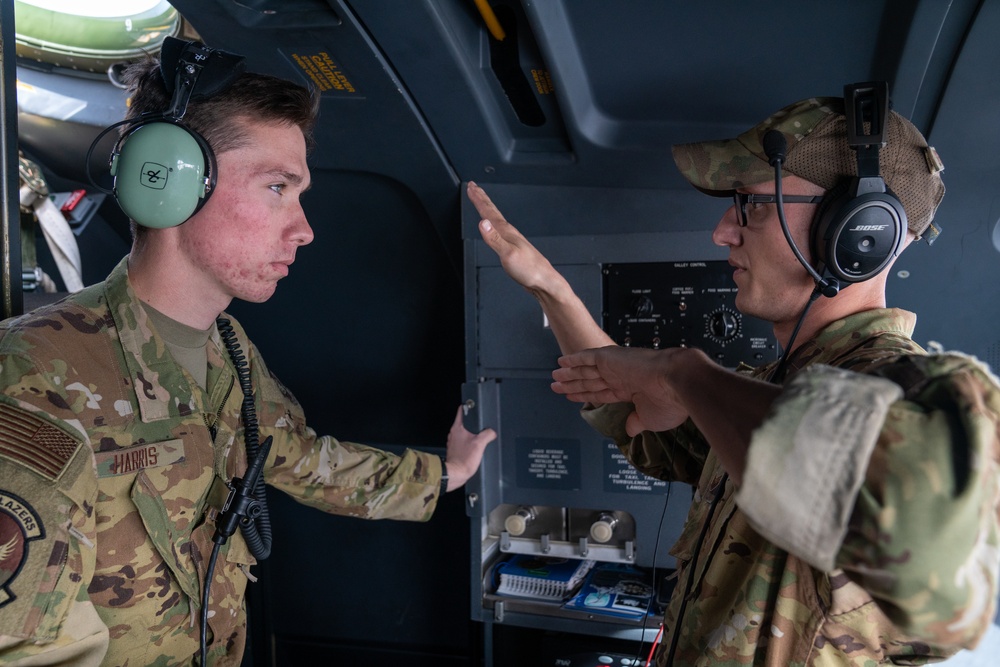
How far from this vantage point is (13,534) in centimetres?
111

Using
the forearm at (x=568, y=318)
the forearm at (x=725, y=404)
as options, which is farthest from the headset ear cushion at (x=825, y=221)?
the forearm at (x=568, y=318)

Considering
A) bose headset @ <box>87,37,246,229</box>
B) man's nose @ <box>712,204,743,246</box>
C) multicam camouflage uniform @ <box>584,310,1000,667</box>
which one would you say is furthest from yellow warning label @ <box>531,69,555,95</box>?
multicam camouflage uniform @ <box>584,310,1000,667</box>

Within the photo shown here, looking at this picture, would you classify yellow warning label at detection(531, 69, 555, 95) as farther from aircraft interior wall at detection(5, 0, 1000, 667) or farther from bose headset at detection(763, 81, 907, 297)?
bose headset at detection(763, 81, 907, 297)

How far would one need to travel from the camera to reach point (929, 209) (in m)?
1.20

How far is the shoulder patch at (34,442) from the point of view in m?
1.15

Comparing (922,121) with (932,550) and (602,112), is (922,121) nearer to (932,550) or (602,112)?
(602,112)

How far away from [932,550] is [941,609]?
59 millimetres

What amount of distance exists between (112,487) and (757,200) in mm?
1269

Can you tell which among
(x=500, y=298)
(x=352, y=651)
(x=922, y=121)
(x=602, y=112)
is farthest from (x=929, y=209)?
(x=352, y=651)

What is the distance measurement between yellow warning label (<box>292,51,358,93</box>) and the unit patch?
46.4 inches

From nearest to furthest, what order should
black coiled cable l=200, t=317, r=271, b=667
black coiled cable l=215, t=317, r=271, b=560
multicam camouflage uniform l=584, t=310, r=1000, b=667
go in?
multicam camouflage uniform l=584, t=310, r=1000, b=667 → black coiled cable l=200, t=317, r=271, b=667 → black coiled cable l=215, t=317, r=271, b=560

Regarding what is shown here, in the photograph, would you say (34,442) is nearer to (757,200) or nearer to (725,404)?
(725,404)

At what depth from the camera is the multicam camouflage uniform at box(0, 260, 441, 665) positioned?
3.73 ft

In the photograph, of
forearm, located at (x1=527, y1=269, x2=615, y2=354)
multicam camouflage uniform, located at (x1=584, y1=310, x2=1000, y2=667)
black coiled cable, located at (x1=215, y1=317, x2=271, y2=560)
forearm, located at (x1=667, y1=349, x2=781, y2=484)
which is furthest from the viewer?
forearm, located at (x1=527, y1=269, x2=615, y2=354)
